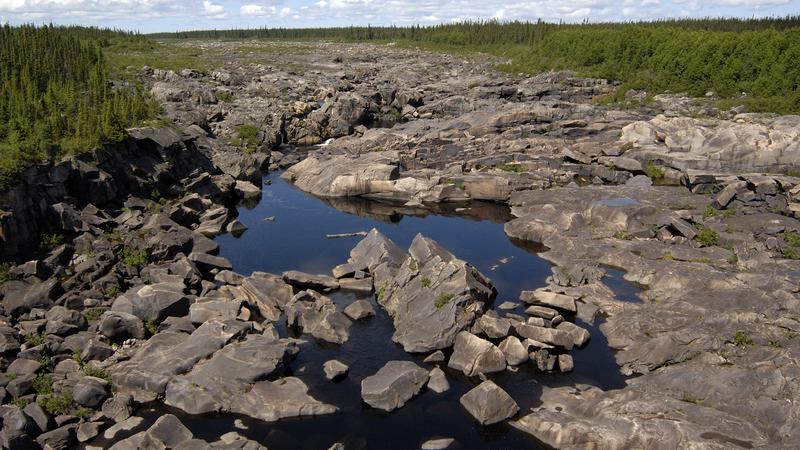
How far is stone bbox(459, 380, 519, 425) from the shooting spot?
105 feet

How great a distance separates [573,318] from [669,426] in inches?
555

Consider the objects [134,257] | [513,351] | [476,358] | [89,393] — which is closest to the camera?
[89,393]

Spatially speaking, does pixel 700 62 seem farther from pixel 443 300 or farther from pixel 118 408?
pixel 118 408

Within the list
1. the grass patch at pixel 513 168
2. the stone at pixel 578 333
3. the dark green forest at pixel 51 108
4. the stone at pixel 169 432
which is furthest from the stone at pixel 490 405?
the grass patch at pixel 513 168

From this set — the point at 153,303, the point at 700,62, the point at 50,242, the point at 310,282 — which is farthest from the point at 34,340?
the point at 700,62

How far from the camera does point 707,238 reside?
52.5 m

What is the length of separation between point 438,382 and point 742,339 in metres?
17.4

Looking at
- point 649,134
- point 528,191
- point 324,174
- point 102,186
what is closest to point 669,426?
point 528,191

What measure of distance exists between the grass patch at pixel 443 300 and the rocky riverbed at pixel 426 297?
0.37 ft

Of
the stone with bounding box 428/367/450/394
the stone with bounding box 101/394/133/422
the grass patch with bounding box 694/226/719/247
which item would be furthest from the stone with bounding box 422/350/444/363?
the grass patch with bounding box 694/226/719/247

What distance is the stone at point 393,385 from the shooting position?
109ft

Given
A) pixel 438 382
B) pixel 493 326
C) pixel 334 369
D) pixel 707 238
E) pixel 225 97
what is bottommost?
pixel 438 382

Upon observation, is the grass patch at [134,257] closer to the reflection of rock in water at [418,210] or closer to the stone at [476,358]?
the reflection of rock in water at [418,210]

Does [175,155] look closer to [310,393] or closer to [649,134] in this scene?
[310,393]
